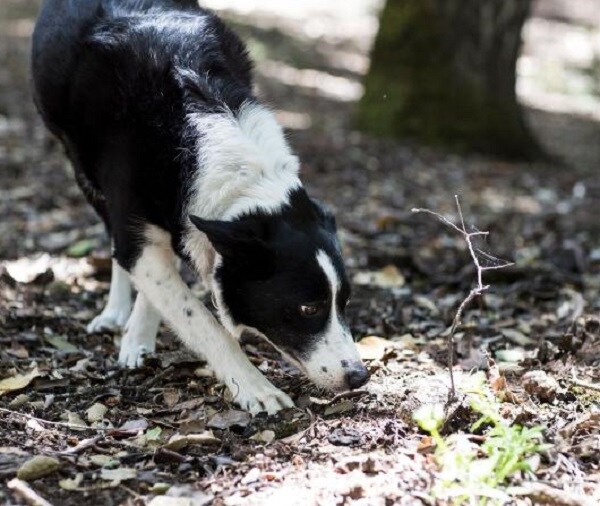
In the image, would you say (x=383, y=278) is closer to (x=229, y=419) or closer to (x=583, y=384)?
(x=583, y=384)

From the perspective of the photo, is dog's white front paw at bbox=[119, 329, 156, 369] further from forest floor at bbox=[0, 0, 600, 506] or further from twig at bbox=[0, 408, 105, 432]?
twig at bbox=[0, 408, 105, 432]

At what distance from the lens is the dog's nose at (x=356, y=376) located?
151 inches

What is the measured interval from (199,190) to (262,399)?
919mm

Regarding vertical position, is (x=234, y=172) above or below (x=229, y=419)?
above

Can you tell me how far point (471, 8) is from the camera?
29.8 feet

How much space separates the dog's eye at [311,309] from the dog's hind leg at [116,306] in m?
1.56

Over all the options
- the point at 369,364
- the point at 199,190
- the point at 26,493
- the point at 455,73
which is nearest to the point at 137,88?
the point at 199,190

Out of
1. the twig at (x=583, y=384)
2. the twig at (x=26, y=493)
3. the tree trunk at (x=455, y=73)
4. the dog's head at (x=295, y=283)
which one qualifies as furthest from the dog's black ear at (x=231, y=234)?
the tree trunk at (x=455, y=73)

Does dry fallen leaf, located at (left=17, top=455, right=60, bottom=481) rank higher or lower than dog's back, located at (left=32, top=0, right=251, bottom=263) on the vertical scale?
lower

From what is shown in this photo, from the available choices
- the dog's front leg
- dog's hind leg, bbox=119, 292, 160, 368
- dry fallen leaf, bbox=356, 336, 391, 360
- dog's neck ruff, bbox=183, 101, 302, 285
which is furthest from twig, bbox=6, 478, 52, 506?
dry fallen leaf, bbox=356, 336, 391, 360

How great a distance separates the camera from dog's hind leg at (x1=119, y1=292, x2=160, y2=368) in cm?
465

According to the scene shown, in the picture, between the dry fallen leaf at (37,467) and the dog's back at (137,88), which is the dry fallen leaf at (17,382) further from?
the dry fallen leaf at (37,467)

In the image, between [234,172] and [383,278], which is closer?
[234,172]

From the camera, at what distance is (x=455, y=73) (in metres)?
9.25
